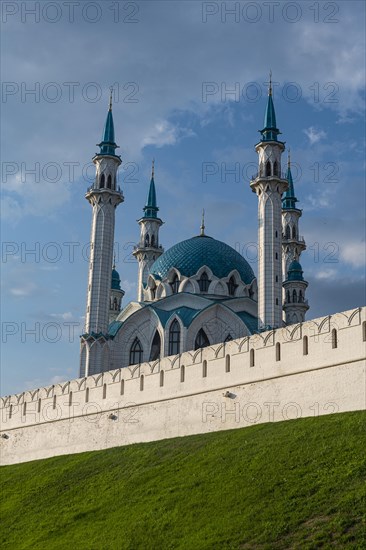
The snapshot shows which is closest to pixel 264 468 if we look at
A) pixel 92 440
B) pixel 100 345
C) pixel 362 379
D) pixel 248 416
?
pixel 362 379

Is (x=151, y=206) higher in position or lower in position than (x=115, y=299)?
higher

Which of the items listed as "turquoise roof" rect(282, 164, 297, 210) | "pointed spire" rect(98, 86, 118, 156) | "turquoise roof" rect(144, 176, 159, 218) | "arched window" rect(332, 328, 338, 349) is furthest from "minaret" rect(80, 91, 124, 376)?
"arched window" rect(332, 328, 338, 349)

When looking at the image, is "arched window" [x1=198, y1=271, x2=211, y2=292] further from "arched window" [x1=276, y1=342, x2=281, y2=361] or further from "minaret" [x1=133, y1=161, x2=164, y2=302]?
"arched window" [x1=276, y1=342, x2=281, y2=361]

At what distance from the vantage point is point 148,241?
60.7 m

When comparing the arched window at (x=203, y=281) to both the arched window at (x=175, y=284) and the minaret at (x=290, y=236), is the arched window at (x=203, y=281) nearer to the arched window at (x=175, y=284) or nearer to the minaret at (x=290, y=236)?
the arched window at (x=175, y=284)

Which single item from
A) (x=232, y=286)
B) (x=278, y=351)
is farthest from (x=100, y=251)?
(x=278, y=351)

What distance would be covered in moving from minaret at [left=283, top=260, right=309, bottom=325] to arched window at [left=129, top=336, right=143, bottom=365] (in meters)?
10.2

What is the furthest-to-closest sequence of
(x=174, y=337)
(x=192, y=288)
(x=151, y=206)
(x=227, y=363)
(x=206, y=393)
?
(x=151, y=206), (x=192, y=288), (x=174, y=337), (x=206, y=393), (x=227, y=363)

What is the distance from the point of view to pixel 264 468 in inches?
821

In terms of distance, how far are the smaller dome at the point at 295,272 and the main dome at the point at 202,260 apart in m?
2.68

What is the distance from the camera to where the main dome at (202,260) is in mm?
51594

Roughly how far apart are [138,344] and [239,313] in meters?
6.15

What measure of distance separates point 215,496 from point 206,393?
30.3 feet

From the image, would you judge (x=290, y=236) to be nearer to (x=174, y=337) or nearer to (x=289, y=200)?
(x=289, y=200)
